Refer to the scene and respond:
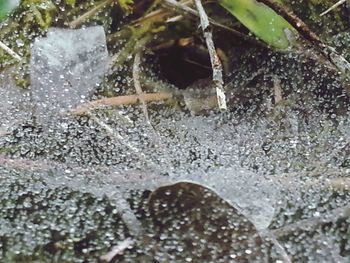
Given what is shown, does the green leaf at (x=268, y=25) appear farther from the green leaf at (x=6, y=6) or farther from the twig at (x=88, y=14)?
the green leaf at (x=6, y=6)

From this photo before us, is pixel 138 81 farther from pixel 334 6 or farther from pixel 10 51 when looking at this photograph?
pixel 334 6

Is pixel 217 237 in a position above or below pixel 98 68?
below

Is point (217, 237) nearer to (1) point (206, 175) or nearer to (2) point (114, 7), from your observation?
(1) point (206, 175)

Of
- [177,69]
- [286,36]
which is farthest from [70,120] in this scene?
[286,36]

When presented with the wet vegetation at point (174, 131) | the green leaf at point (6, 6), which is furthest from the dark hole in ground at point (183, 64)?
the green leaf at point (6, 6)

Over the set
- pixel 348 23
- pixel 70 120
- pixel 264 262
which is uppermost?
pixel 348 23

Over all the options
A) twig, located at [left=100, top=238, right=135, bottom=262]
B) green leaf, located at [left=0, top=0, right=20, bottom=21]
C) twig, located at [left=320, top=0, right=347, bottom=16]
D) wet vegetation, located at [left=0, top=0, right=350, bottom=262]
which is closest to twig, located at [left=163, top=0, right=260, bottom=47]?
wet vegetation, located at [left=0, top=0, right=350, bottom=262]
